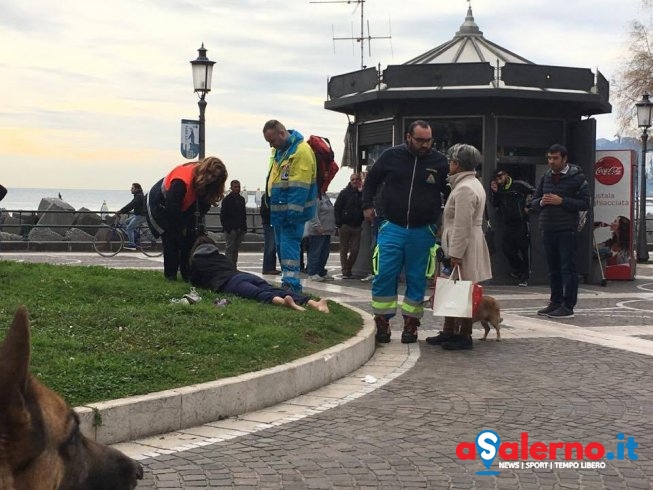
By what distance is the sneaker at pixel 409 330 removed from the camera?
9.62m

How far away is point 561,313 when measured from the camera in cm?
1202

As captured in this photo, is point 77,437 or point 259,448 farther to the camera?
point 259,448

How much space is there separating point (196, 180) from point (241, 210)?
26.3 feet

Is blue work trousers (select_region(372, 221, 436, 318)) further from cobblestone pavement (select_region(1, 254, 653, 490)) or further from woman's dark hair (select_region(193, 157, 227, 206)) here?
woman's dark hair (select_region(193, 157, 227, 206))

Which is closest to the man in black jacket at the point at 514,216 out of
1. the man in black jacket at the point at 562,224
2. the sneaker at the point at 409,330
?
the man in black jacket at the point at 562,224

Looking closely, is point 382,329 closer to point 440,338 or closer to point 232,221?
point 440,338

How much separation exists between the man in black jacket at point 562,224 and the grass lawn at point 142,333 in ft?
10.3

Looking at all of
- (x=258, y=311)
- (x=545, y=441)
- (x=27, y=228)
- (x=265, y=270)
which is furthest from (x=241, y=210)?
(x=545, y=441)

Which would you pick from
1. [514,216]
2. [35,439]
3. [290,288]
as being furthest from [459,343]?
[35,439]

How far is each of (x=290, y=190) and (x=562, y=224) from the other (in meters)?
3.64

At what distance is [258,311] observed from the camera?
920 centimetres

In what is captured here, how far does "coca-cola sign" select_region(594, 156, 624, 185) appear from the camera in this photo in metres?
17.6

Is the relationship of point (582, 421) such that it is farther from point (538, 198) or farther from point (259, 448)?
point (538, 198)

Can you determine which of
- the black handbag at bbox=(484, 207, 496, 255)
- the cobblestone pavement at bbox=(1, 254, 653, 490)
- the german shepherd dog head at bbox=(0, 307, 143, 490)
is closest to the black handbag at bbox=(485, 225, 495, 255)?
the black handbag at bbox=(484, 207, 496, 255)
